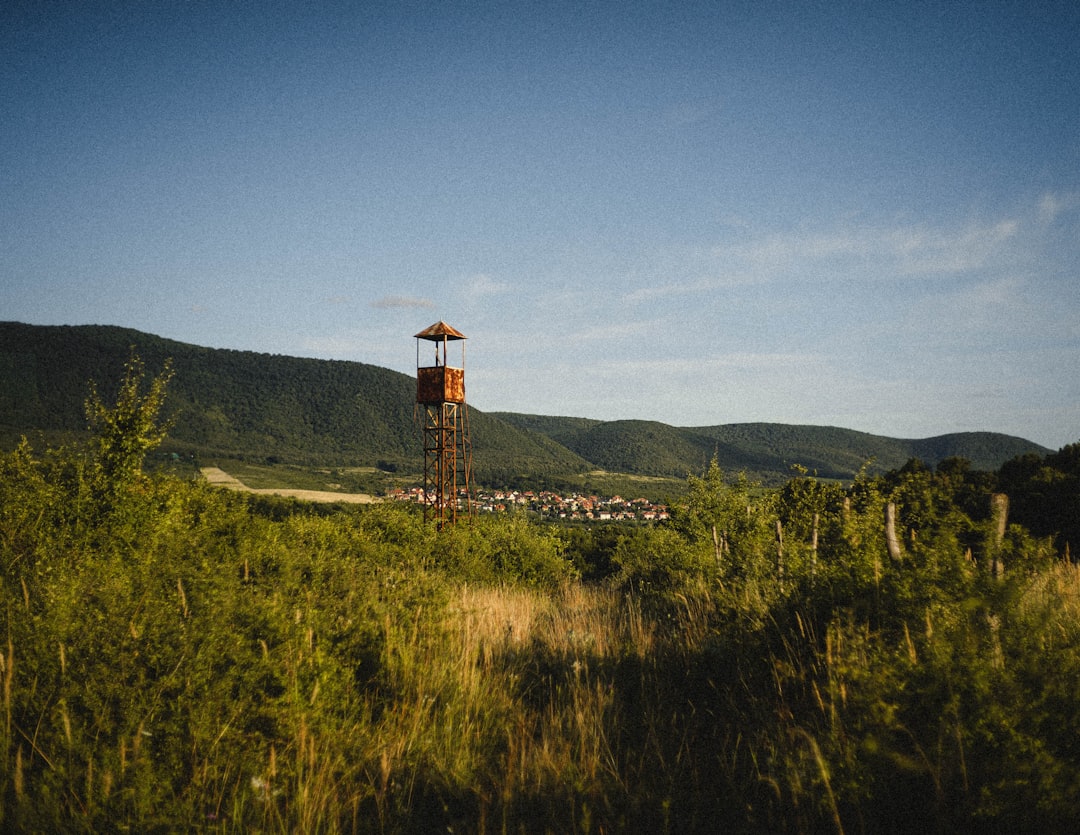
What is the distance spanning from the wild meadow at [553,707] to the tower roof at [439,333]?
2988 cm

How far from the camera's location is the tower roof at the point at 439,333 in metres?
35.0

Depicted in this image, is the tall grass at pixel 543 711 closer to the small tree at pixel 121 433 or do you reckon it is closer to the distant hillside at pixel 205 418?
the small tree at pixel 121 433

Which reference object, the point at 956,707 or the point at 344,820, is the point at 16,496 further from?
the point at 956,707

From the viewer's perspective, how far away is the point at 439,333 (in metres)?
35.0

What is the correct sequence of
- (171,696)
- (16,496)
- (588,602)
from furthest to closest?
(16,496), (588,602), (171,696)

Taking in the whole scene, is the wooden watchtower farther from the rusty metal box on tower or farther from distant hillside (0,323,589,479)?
distant hillside (0,323,589,479)

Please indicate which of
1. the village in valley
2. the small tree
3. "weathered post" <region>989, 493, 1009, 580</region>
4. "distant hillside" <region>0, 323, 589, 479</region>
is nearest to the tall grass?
"weathered post" <region>989, 493, 1009, 580</region>

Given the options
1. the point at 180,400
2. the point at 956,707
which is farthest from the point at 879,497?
the point at 180,400

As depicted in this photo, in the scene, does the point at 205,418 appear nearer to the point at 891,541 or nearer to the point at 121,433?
the point at 121,433

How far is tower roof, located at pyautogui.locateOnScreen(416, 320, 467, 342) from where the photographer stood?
1377 inches

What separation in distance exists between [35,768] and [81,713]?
28 cm

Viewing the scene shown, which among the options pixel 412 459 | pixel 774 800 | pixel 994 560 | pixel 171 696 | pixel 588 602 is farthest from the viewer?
pixel 412 459

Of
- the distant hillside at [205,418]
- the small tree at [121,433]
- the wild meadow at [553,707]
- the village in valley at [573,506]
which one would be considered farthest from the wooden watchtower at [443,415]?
the distant hillside at [205,418]

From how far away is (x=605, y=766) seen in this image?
11.5 feet
